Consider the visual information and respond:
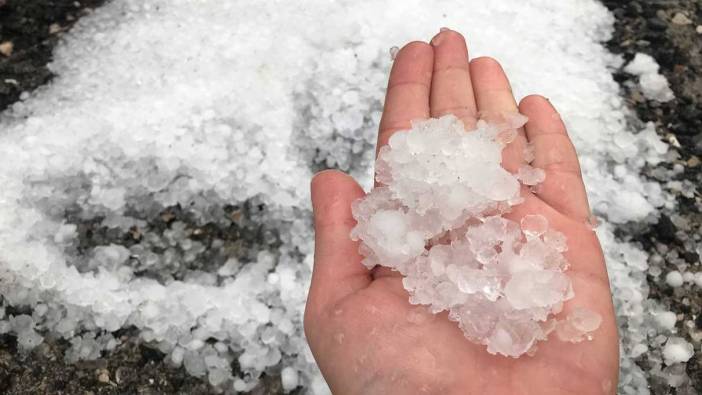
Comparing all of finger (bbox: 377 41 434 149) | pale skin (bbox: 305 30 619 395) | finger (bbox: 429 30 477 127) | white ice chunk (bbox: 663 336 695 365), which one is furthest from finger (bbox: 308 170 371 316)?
white ice chunk (bbox: 663 336 695 365)

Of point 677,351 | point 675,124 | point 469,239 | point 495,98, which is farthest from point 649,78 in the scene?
point 469,239

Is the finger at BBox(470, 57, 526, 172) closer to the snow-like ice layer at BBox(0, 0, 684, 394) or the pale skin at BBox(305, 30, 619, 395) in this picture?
the pale skin at BBox(305, 30, 619, 395)

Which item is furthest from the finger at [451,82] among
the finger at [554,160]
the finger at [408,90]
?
the finger at [554,160]

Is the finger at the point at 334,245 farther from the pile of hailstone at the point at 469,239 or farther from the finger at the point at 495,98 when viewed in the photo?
the finger at the point at 495,98

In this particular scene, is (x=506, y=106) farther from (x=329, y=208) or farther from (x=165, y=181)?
(x=165, y=181)

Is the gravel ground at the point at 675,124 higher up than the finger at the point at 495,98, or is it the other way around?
the finger at the point at 495,98
